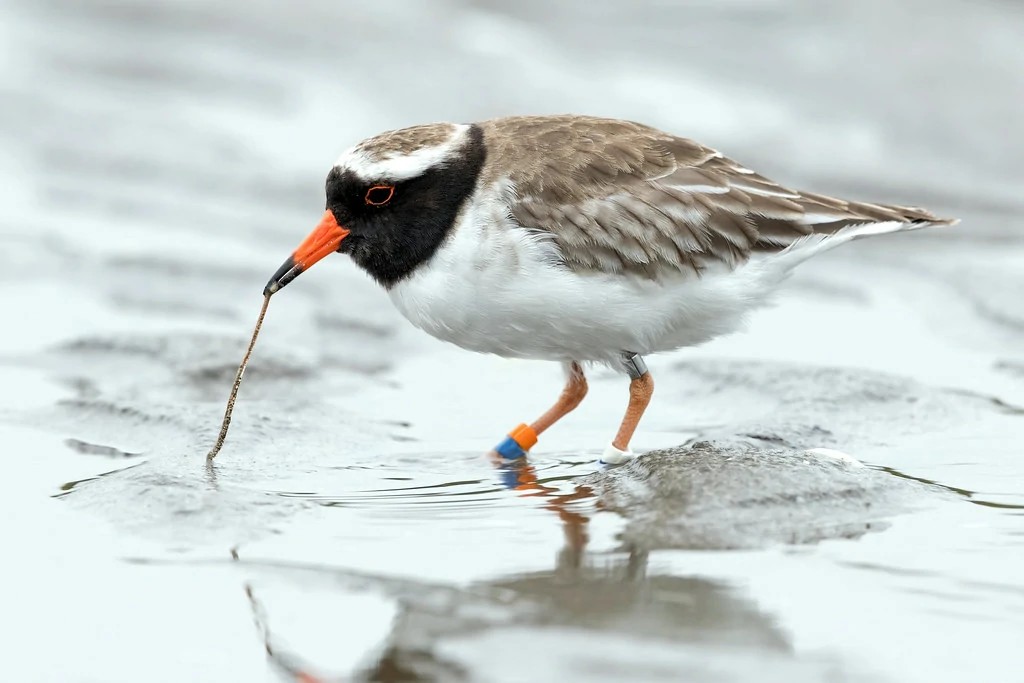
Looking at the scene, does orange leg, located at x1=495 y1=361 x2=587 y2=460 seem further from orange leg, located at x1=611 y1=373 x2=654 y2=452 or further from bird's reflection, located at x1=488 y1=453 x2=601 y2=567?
orange leg, located at x1=611 y1=373 x2=654 y2=452

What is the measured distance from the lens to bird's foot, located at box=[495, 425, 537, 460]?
7.35 m

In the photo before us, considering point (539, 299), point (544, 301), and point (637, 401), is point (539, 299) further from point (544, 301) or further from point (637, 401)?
point (637, 401)

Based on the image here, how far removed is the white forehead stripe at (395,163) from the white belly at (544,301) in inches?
14.5

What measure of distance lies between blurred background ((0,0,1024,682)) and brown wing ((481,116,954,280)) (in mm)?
1131

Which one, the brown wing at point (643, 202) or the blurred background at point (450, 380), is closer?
the blurred background at point (450, 380)

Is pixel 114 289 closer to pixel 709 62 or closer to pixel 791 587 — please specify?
pixel 791 587

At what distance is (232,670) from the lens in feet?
14.9

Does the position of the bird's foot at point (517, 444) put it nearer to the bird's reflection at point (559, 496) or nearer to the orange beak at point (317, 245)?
the bird's reflection at point (559, 496)

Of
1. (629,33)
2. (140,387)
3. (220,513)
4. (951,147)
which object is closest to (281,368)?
(140,387)

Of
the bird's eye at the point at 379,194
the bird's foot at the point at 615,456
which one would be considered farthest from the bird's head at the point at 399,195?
the bird's foot at the point at 615,456

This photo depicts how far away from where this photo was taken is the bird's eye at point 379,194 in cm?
701

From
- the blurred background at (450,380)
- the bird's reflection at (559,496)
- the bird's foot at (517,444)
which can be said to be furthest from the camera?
the bird's foot at (517,444)

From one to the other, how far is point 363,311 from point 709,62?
775 centimetres

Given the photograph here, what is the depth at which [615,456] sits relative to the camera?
7.17 m
